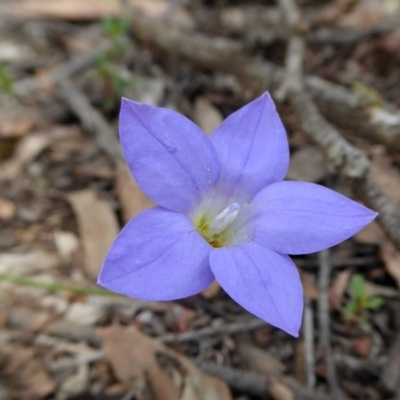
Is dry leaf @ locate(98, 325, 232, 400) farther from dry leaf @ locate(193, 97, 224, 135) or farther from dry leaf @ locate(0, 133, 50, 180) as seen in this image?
dry leaf @ locate(193, 97, 224, 135)

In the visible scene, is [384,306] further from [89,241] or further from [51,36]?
[51,36]

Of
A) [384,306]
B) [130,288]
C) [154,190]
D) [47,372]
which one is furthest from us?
[384,306]

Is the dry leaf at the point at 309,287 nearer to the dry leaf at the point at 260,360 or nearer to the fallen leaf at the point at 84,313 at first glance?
the dry leaf at the point at 260,360

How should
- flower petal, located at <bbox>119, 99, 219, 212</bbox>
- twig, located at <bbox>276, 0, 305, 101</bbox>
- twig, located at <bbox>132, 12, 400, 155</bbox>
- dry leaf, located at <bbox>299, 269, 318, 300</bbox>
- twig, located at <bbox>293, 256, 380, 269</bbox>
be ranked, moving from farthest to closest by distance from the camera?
twig, located at <bbox>276, 0, 305, 101</bbox> → twig, located at <bbox>132, 12, 400, 155</bbox> → twig, located at <bbox>293, 256, 380, 269</bbox> → dry leaf, located at <bbox>299, 269, 318, 300</bbox> → flower petal, located at <bbox>119, 99, 219, 212</bbox>

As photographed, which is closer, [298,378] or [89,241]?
[298,378]

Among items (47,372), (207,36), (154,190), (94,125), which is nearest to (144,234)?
(154,190)

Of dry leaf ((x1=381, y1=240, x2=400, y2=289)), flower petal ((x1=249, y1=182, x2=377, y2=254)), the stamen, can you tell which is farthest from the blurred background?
flower petal ((x1=249, y1=182, x2=377, y2=254))

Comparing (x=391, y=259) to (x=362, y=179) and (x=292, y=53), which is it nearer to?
(x=362, y=179)
